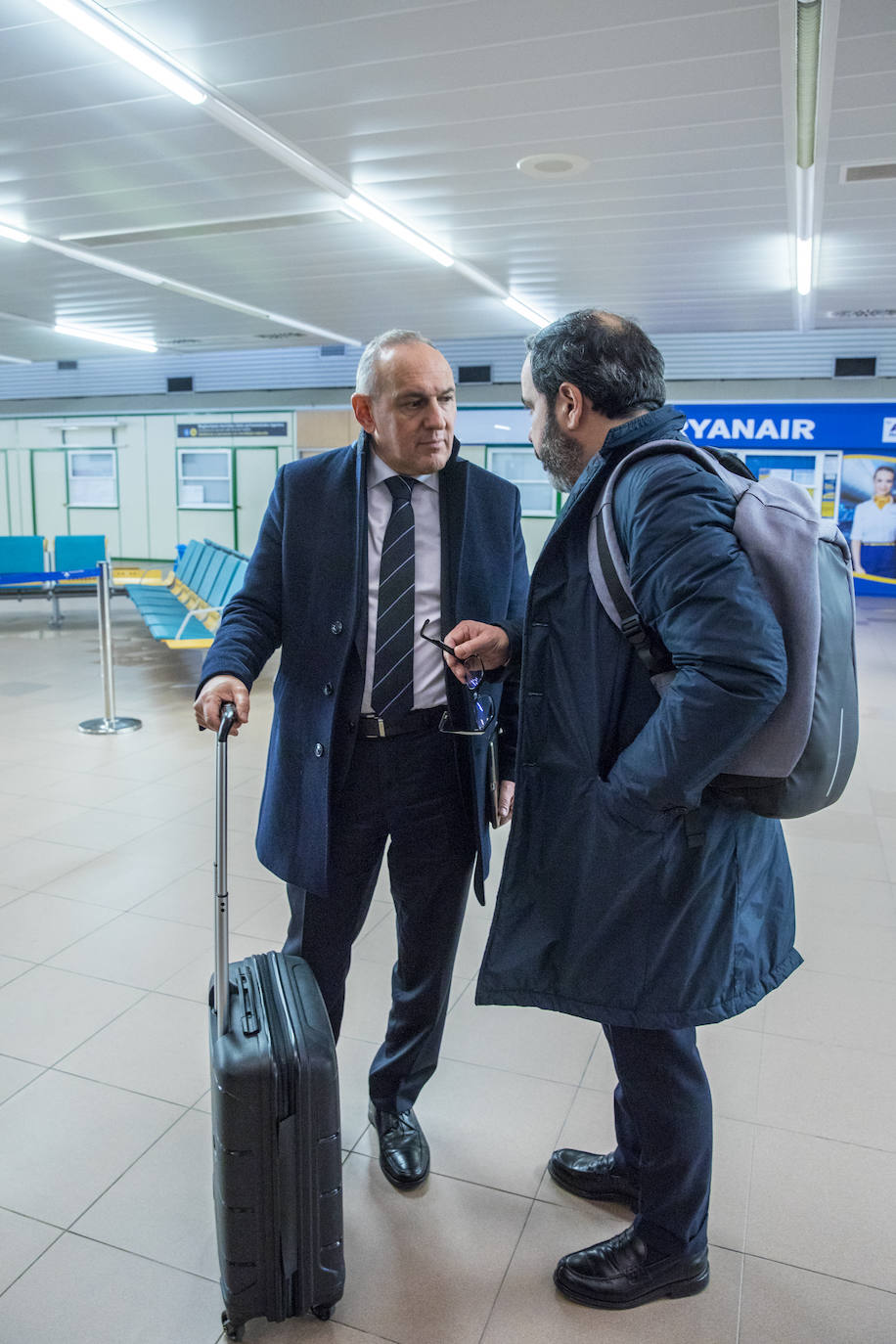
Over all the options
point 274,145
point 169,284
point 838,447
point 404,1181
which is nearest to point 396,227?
point 274,145

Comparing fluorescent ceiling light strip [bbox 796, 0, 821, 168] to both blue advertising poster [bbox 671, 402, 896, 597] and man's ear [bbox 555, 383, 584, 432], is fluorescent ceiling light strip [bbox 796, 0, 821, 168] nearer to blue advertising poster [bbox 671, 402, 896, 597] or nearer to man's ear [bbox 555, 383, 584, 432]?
man's ear [bbox 555, 383, 584, 432]

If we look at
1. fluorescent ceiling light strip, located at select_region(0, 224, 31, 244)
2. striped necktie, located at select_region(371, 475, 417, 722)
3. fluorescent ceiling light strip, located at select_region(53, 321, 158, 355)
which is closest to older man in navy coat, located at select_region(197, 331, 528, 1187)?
striped necktie, located at select_region(371, 475, 417, 722)

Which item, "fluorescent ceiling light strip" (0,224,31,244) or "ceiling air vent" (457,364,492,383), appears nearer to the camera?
"fluorescent ceiling light strip" (0,224,31,244)

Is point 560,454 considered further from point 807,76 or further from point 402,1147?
point 807,76

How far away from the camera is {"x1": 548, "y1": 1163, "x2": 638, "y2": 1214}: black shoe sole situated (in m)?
2.05

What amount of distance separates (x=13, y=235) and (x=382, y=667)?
279 inches

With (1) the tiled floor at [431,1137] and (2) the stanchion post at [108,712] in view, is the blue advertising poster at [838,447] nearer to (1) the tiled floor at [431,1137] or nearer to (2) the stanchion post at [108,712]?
(2) the stanchion post at [108,712]

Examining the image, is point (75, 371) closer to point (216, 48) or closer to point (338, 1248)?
point (216, 48)

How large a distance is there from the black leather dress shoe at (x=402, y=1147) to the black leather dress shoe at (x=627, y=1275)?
0.39 meters

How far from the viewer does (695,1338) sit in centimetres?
172

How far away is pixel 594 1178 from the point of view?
6.82 ft

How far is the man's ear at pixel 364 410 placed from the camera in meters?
2.01

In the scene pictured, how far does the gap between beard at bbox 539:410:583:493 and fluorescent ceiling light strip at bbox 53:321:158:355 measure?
1185 cm

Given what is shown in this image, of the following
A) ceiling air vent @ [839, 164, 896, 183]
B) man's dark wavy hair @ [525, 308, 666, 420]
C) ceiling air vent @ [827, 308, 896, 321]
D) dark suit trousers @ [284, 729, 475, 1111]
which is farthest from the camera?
ceiling air vent @ [827, 308, 896, 321]
